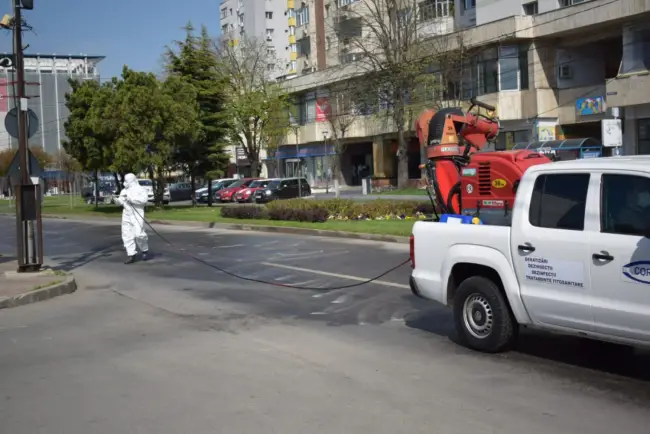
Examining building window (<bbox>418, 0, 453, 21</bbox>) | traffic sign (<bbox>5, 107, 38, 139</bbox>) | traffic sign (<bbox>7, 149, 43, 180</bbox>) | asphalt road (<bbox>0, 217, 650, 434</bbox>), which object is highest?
building window (<bbox>418, 0, 453, 21</bbox>)

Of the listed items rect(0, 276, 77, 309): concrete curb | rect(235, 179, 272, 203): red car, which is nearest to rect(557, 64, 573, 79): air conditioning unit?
rect(235, 179, 272, 203): red car

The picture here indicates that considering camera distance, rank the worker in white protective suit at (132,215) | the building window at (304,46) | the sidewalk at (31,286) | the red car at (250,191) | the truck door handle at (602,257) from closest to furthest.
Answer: the truck door handle at (602,257) → the sidewalk at (31,286) → the worker in white protective suit at (132,215) → the red car at (250,191) → the building window at (304,46)

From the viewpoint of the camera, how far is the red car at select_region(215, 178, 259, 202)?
50.5 meters

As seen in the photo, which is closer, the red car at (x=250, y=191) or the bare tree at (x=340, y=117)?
the red car at (x=250, y=191)

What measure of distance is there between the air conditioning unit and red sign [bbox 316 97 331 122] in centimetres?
2189

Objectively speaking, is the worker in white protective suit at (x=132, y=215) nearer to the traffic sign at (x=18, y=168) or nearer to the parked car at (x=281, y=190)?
the traffic sign at (x=18, y=168)

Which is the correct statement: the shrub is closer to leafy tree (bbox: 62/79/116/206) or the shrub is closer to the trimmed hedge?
the trimmed hedge

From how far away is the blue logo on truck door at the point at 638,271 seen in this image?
5609 millimetres

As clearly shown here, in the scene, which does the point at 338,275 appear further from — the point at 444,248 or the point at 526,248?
the point at 526,248

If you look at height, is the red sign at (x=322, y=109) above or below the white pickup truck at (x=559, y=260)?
above

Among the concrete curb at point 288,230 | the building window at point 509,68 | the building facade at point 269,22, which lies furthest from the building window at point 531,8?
the building facade at point 269,22

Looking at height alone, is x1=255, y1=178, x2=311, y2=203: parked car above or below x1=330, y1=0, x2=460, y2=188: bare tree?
below

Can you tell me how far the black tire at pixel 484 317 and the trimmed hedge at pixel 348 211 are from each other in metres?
16.0

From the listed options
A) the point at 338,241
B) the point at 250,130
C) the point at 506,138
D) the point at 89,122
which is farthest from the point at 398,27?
the point at 338,241
